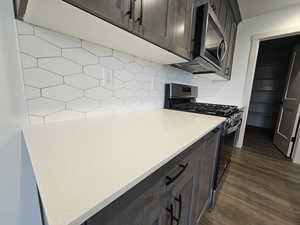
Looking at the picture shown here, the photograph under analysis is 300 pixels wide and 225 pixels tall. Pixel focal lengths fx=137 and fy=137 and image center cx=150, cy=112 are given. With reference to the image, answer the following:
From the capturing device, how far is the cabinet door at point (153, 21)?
674 mm

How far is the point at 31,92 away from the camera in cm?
64

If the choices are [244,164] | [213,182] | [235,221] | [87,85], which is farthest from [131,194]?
[244,164]

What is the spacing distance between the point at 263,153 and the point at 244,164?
0.76 m

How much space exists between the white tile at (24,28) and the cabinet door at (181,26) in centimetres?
75

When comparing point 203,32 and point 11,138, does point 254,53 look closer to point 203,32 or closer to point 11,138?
point 203,32

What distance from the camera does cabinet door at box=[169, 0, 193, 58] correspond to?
91 centimetres

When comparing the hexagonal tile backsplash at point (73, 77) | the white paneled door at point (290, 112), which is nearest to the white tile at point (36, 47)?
the hexagonal tile backsplash at point (73, 77)

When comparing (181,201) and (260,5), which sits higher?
(260,5)

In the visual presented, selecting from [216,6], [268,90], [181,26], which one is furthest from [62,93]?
[268,90]

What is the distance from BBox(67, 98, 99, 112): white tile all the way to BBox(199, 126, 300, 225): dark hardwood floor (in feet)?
4.18

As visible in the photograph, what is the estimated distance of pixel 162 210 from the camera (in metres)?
0.51

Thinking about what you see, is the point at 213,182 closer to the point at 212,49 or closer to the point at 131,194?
the point at 131,194

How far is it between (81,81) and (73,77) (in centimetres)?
5

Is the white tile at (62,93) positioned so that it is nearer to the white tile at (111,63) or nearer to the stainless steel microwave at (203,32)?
the white tile at (111,63)
